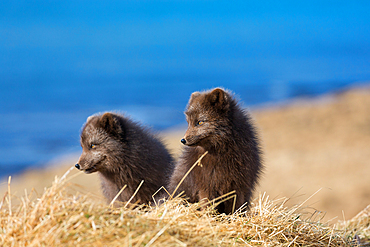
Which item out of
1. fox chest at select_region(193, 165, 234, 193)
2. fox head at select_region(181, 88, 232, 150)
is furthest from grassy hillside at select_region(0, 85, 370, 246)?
fox head at select_region(181, 88, 232, 150)

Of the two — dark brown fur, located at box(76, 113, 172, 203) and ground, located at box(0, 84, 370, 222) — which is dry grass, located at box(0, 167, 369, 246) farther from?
ground, located at box(0, 84, 370, 222)

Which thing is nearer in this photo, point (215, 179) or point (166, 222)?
point (166, 222)

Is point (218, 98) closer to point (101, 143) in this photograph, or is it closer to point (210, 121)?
point (210, 121)

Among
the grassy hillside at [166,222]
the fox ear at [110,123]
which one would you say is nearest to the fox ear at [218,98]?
the grassy hillside at [166,222]

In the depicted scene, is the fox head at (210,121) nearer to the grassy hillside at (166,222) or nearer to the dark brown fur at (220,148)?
the dark brown fur at (220,148)

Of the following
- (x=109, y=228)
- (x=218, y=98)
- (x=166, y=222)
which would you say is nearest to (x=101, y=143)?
(x=218, y=98)

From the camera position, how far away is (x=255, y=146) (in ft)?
18.4

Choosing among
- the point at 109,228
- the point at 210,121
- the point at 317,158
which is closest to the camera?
the point at 109,228

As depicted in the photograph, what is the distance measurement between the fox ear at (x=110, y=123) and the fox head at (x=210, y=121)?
1.19 m

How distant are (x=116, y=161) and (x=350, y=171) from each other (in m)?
9.61

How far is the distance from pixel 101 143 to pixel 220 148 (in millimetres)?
1804

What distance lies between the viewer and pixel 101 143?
19.7 feet

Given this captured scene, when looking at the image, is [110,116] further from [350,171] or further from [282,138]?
[282,138]

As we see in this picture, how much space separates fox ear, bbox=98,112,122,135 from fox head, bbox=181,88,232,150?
1.19 metres
